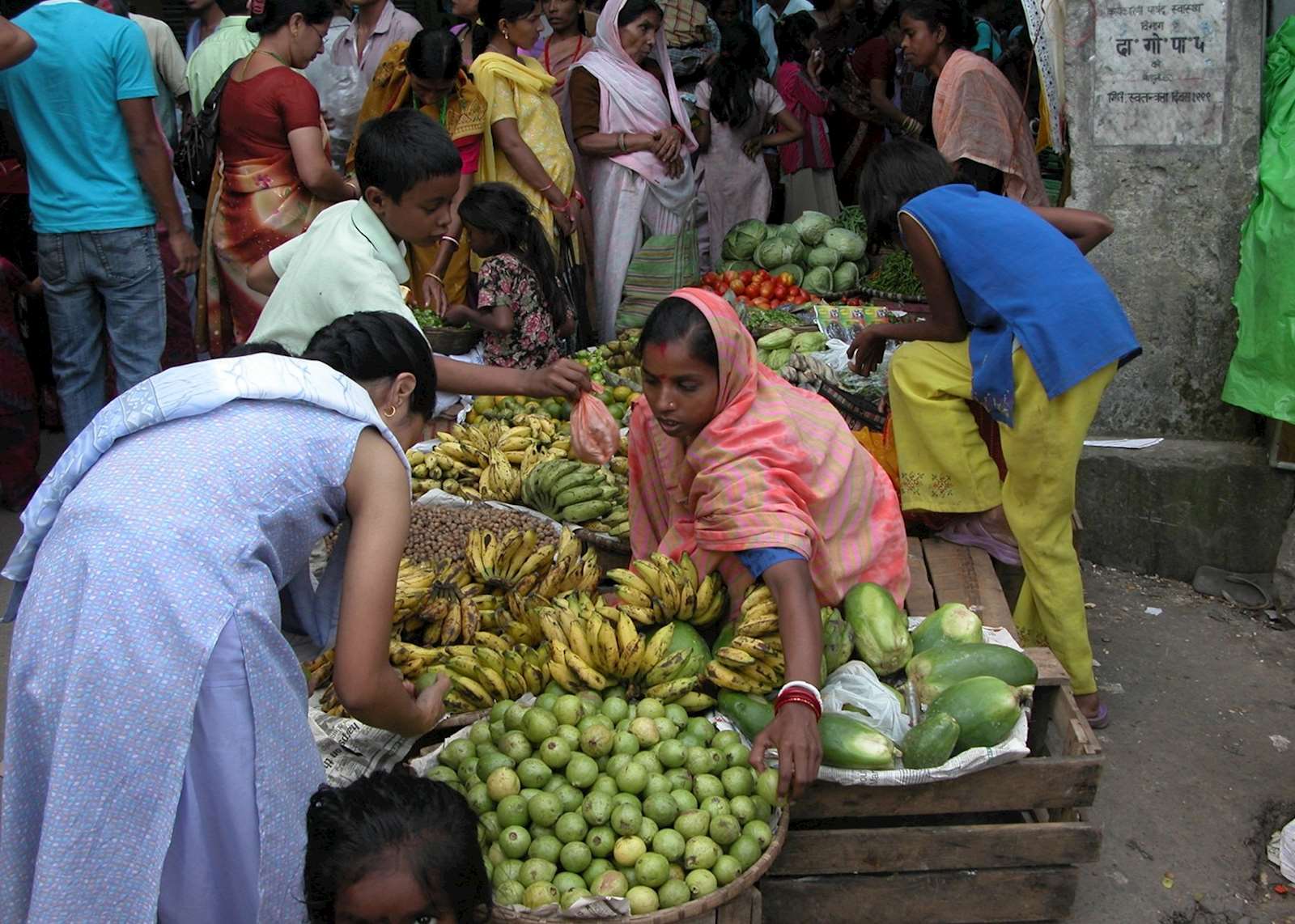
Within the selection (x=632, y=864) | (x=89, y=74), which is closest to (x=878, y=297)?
(x=89, y=74)

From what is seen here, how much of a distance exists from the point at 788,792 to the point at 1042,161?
730cm

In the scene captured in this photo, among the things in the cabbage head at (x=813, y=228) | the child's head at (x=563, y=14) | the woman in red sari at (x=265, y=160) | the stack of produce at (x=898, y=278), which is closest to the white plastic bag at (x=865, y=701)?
the stack of produce at (x=898, y=278)

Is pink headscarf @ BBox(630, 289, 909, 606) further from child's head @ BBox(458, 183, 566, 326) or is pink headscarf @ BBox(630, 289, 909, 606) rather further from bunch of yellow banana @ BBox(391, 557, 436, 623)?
child's head @ BBox(458, 183, 566, 326)

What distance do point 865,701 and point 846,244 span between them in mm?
4810

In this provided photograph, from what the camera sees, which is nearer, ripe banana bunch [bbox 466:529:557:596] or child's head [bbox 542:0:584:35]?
ripe banana bunch [bbox 466:529:557:596]

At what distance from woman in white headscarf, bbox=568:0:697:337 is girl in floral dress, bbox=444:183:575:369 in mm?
1588

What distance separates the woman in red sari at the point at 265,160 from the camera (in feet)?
16.9

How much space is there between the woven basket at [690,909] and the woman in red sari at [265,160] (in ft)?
12.2

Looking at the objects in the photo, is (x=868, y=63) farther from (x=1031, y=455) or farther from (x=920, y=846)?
(x=920, y=846)

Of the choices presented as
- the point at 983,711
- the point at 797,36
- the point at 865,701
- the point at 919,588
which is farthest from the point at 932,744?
the point at 797,36

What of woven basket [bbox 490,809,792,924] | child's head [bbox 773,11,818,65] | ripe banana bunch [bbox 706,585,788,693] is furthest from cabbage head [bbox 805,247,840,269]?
woven basket [bbox 490,809,792,924]

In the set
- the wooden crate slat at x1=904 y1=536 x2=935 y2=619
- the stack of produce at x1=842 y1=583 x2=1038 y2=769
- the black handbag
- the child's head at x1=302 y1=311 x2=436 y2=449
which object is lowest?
the wooden crate slat at x1=904 y1=536 x2=935 y2=619

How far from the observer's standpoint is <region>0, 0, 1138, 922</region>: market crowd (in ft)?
6.17

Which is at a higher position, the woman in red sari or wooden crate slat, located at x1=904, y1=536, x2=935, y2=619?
the woman in red sari
